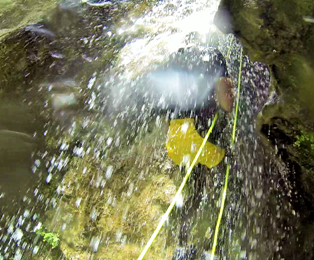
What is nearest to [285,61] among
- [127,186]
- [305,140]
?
[305,140]

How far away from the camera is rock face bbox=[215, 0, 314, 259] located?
1.75 metres

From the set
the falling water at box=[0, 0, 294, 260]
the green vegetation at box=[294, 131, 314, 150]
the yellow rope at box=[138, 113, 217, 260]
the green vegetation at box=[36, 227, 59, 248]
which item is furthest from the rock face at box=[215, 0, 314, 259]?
the green vegetation at box=[36, 227, 59, 248]

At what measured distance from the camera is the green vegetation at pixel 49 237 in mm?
3031

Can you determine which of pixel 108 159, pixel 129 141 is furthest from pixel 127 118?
pixel 108 159

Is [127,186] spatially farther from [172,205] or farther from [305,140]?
[305,140]

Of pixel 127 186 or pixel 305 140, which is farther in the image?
pixel 127 186

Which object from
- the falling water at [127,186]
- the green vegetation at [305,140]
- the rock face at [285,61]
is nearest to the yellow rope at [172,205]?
the falling water at [127,186]

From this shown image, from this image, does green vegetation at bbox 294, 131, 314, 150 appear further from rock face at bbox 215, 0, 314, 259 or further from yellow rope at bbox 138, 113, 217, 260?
yellow rope at bbox 138, 113, 217, 260

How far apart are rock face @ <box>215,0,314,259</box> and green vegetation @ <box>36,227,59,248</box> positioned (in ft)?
8.36

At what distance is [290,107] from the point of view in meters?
2.11

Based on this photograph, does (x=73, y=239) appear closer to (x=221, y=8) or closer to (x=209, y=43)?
(x=221, y=8)

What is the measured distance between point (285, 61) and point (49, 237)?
9.83ft

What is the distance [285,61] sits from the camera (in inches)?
78.8

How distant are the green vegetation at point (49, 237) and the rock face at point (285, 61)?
2548 millimetres
